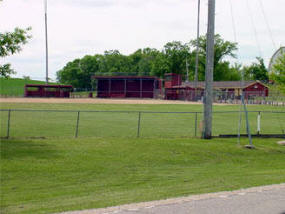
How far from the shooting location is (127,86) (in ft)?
297

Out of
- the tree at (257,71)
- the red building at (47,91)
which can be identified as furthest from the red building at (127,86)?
the tree at (257,71)

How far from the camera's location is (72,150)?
49.9 feet

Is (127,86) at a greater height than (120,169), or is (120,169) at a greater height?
(127,86)

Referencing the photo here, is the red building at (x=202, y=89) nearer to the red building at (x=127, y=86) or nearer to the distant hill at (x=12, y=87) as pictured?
A: the red building at (x=127, y=86)

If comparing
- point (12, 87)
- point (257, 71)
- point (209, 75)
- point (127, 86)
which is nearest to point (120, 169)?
point (209, 75)

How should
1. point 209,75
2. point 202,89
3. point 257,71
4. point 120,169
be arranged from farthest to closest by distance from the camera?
point 257,71 < point 202,89 < point 209,75 < point 120,169

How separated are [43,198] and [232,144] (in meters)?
11.1

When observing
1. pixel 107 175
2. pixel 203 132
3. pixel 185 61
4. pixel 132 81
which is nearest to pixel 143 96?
pixel 132 81

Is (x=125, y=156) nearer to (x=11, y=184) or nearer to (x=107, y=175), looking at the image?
(x=107, y=175)

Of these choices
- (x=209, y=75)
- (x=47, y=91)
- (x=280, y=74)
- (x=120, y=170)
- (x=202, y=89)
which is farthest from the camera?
(x=47, y=91)

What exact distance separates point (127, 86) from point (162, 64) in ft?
126

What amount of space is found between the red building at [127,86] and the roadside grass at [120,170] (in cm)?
6944

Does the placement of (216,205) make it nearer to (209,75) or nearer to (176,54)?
(209,75)

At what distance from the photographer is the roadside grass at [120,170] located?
8.70 meters
